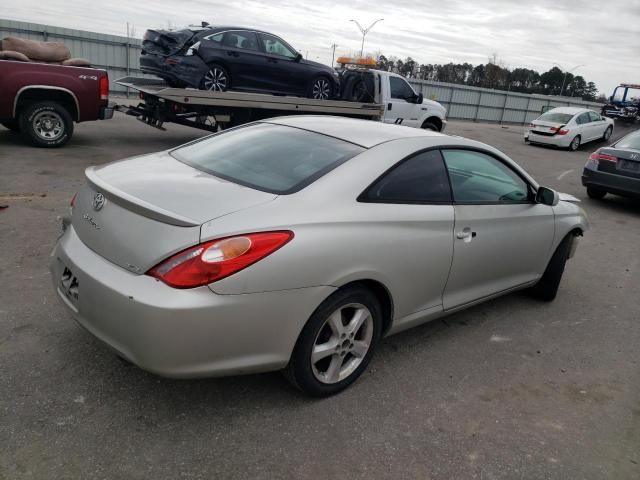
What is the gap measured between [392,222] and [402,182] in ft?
1.09

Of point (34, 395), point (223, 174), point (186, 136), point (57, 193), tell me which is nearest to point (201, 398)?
point (34, 395)

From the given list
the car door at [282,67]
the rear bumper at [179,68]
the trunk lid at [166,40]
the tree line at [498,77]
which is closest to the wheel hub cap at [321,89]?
the car door at [282,67]

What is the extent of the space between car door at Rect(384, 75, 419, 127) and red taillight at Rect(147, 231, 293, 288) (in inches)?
452

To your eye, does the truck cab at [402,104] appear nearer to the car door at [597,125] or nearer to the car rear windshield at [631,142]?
the car rear windshield at [631,142]

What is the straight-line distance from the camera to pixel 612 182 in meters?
9.30

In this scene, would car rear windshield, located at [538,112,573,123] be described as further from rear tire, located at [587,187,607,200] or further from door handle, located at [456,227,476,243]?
door handle, located at [456,227,476,243]

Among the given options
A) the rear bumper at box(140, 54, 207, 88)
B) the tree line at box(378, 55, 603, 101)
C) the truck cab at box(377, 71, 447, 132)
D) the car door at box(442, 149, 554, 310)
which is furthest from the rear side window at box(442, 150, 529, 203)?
the tree line at box(378, 55, 603, 101)

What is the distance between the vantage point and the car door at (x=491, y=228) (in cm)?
363

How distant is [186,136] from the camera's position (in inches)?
537

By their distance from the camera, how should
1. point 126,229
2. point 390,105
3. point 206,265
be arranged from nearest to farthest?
1. point 206,265
2. point 126,229
3. point 390,105

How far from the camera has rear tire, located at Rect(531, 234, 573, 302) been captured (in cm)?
474

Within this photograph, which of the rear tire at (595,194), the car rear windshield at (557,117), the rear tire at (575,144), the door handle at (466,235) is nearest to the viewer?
the door handle at (466,235)

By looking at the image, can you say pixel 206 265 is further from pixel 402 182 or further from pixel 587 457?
pixel 587 457

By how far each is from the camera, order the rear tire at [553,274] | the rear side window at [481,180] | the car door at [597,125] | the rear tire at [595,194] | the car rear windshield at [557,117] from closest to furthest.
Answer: the rear side window at [481,180], the rear tire at [553,274], the rear tire at [595,194], the car rear windshield at [557,117], the car door at [597,125]
